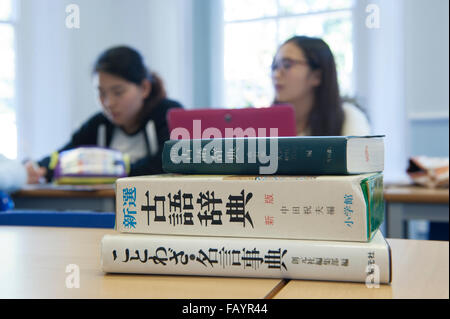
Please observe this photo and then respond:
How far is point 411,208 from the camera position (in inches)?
58.2

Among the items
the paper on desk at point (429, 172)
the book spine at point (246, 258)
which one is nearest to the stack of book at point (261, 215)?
the book spine at point (246, 258)

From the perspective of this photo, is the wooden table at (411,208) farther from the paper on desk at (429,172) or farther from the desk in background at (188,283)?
the desk in background at (188,283)

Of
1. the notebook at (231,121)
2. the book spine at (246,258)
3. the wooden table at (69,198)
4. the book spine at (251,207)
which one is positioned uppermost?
the notebook at (231,121)

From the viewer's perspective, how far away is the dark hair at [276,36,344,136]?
1.92 m

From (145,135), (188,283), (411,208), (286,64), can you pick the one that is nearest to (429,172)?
(411,208)

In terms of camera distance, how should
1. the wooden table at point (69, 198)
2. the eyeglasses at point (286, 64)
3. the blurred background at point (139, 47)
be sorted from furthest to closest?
the blurred background at point (139, 47), the eyeglasses at point (286, 64), the wooden table at point (69, 198)

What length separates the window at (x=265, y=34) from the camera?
299 centimetres

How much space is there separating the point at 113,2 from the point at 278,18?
1140 mm

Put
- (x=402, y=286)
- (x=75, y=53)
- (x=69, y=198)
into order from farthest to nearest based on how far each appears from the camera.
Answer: (x=75, y=53) → (x=69, y=198) → (x=402, y=286)

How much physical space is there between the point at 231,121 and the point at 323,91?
4.38 ft

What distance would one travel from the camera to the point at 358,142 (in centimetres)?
50

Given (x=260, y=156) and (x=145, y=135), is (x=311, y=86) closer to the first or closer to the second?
(x=145, y=135)

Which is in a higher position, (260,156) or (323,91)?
(323,91)
